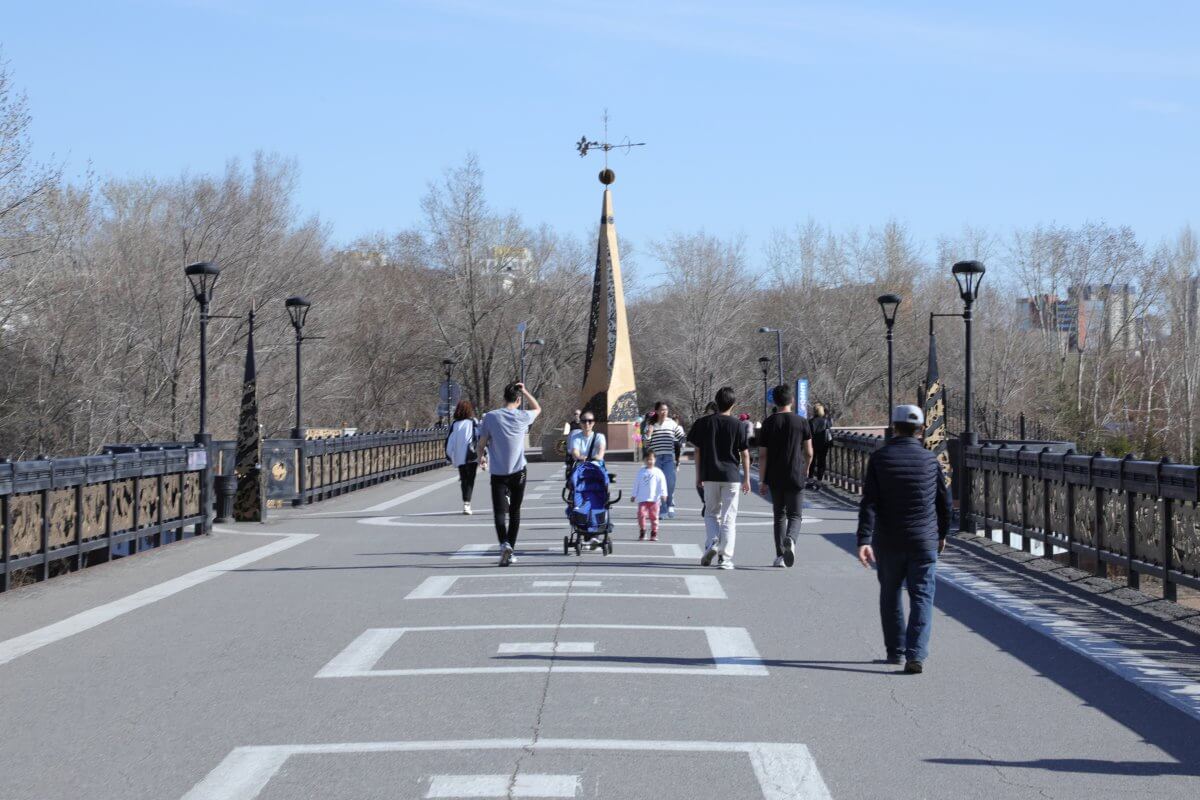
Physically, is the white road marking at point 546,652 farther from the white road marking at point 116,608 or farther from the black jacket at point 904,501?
the white road marking at point 116,608

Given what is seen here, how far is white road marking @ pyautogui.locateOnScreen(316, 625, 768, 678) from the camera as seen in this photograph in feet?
28.9

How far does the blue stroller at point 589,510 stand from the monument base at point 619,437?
42.3 metres

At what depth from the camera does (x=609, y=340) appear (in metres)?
60.5

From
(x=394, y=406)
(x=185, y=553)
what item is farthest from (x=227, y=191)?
(x=185, y=553)

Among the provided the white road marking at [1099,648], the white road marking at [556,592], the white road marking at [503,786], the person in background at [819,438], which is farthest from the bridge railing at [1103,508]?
the person in background at [819,438]

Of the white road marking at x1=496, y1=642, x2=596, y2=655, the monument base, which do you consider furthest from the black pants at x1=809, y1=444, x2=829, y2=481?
the monument base

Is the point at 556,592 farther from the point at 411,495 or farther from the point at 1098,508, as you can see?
the point at 411,495

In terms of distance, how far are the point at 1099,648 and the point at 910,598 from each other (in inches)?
71.0

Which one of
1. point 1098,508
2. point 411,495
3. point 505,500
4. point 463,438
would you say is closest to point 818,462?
point 411,495

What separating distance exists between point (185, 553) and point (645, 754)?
1218 cm

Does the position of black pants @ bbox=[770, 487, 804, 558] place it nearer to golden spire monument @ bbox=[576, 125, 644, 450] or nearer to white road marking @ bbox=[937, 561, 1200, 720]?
white road marking @ bbox=[937, 561, 1200, 720]

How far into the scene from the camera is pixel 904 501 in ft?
30.1

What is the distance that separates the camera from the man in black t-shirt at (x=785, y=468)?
1510 centimetres

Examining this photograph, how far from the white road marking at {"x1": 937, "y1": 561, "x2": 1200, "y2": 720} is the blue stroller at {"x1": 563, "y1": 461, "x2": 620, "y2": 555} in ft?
13.0
